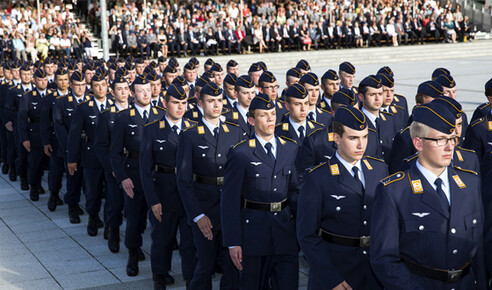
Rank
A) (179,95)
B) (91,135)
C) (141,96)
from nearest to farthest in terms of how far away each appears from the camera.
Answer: (179,95)
(141,96)
(91,135)

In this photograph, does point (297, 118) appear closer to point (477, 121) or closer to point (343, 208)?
point (477, 121)

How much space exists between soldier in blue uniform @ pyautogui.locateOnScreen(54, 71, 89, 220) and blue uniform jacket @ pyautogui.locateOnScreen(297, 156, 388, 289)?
5914 mm

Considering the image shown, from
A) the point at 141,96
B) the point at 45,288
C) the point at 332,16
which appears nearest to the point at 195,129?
the point at 141,96

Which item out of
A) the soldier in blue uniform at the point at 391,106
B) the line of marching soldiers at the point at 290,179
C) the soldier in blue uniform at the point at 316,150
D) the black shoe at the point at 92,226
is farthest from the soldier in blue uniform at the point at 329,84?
the black shoe at the point at 92,226

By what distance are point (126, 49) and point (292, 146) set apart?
24328 mm

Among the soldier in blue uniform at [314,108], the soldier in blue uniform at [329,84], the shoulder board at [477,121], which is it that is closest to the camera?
the shoulder board at [477,121]

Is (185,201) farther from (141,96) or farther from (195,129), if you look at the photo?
(141,96)

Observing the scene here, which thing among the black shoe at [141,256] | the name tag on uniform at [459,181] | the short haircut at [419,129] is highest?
the short haircut at [419,129]

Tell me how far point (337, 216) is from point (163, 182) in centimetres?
272

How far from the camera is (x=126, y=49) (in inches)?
1119

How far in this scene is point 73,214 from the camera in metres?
9.22

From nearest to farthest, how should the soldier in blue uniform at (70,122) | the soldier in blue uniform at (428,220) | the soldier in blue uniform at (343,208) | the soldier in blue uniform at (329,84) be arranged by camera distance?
the soldier in blue uniform at (428,220) < the soldier in blue uniform at (343,208) < the soldier in blue uniform at (329,84) < the soldier in blue uniform at (70,122)

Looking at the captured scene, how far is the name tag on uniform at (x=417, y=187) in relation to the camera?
3262 mm

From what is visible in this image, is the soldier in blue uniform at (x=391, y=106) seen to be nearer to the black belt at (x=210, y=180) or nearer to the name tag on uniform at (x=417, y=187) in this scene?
the black belt at (x=210, y=180)
